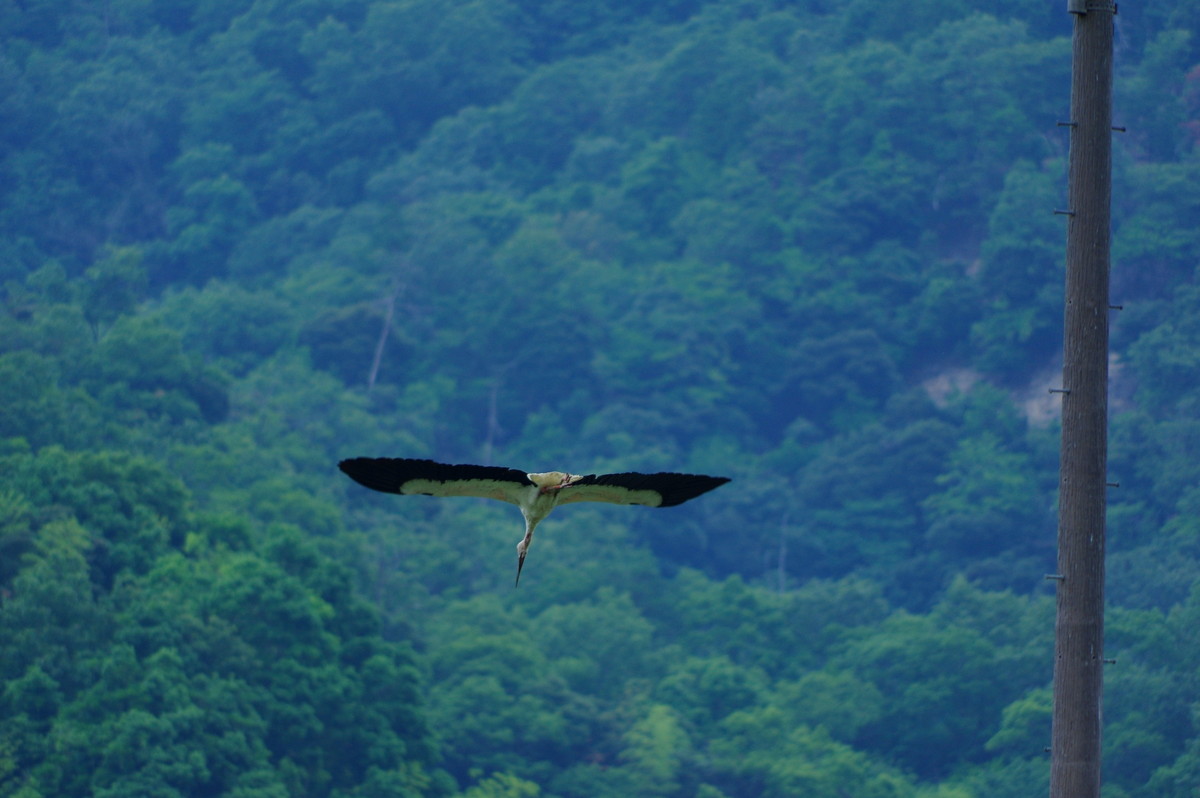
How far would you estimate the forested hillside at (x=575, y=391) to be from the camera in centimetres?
3969

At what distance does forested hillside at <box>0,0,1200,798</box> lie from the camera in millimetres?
39688

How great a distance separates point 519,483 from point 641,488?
58cm

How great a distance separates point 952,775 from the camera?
46125mm

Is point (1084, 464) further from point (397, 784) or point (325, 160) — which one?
point (325, 160)

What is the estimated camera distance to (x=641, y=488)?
8859 millimetres

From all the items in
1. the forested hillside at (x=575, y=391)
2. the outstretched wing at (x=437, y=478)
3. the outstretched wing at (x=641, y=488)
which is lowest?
the outstretched wing at (x=437, y=478)

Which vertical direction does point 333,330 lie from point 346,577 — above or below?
above

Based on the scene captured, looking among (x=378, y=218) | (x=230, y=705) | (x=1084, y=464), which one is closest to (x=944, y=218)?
(x=378, y=218)

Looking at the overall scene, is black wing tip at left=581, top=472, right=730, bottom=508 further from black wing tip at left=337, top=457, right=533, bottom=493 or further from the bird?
A: black wing tip at left=337, top=457, right=533, bottom=493

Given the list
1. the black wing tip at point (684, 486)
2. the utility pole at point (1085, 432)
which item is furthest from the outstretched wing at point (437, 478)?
the utility pole at point (1085, 432)

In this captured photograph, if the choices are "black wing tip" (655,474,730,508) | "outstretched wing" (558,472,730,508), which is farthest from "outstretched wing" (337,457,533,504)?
"black wing tip" (655,474,730,508)

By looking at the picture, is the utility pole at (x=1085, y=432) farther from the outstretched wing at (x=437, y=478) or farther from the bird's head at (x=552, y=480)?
the outstretched wing at (x=437, y=478)

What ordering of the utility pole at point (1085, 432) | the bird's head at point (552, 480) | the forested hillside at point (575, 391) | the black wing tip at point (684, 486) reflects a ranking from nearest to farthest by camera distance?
the bird's head at point (552, 480) < the black wing tip at point (684, 486) < the utility pole at point (1085, 432) < the forested hillside at point (575, 391)

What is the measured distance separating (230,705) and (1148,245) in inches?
1694
